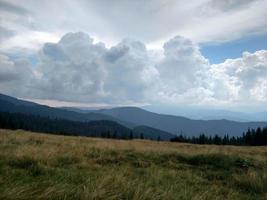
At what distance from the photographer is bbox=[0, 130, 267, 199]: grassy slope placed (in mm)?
5547

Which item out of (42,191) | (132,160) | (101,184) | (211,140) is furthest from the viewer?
(211,140)

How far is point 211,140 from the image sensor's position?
96.4m

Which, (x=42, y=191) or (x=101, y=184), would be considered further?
(x=101, y=184)

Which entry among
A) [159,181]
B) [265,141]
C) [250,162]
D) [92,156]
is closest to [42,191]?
[159,181]

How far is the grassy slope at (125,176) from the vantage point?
555 cm

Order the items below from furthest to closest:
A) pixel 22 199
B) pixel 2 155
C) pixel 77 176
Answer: pixel 2 155
pixel 77 176
pixel 22 199

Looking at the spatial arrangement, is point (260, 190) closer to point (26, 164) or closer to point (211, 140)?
point (26, 164)

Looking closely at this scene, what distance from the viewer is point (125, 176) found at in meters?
8.11

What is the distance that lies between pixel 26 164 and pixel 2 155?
1.26 m

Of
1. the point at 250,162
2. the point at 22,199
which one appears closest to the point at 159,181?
the point at 22,199

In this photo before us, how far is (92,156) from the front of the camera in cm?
1274

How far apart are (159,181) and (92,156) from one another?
4.95m

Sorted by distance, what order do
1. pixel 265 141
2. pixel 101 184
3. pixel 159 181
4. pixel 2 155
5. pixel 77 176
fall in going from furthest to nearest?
pixel 265 141 < pixel 2 155 < pixel 159 181 < pixel 77 176 < pixel 101 184

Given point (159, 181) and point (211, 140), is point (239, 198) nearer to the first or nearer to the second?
point (159, 181)
